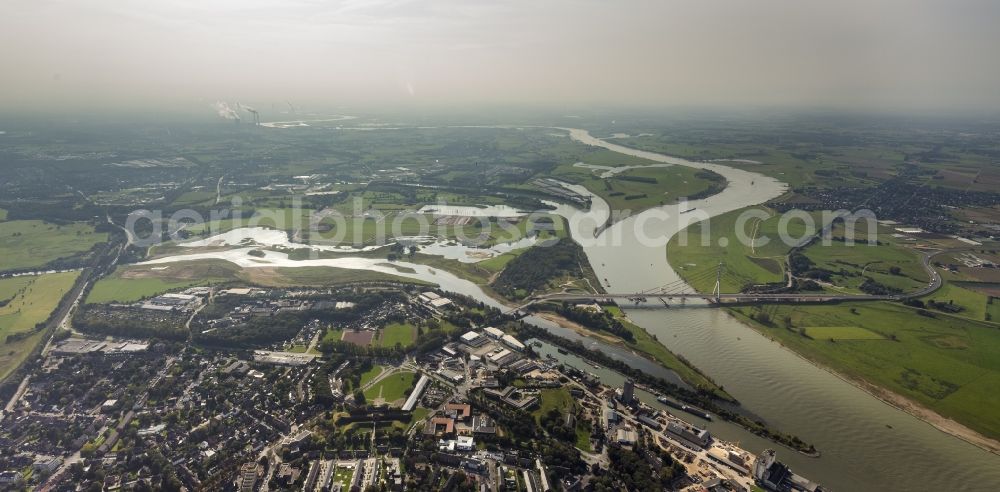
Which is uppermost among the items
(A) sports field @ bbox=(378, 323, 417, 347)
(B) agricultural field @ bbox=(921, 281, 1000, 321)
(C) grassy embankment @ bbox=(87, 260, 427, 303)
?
(B) agricultural field @ bbox=(921, 281, 1000, 321)

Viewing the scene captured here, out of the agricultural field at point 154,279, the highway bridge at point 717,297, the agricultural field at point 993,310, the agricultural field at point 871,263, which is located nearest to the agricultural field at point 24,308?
the agricultural field at point 154,279

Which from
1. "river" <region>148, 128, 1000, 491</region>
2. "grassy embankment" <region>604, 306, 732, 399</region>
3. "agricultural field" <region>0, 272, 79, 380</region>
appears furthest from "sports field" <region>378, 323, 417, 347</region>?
"agricultural field" <region>0, 272, 79, 380</region>

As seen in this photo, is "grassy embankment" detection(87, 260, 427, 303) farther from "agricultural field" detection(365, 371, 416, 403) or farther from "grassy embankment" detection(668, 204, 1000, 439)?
Answer: "grassy embankment" detection(668, 204, 1000, 439)

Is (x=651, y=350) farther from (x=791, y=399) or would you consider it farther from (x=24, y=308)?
(x=24, y=308)

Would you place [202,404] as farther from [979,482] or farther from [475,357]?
[979,482]

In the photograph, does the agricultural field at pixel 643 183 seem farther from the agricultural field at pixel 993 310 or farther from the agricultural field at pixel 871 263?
the agricultural field at pixel 993 310

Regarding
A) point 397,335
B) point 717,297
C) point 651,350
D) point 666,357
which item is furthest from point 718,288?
point 397,335
